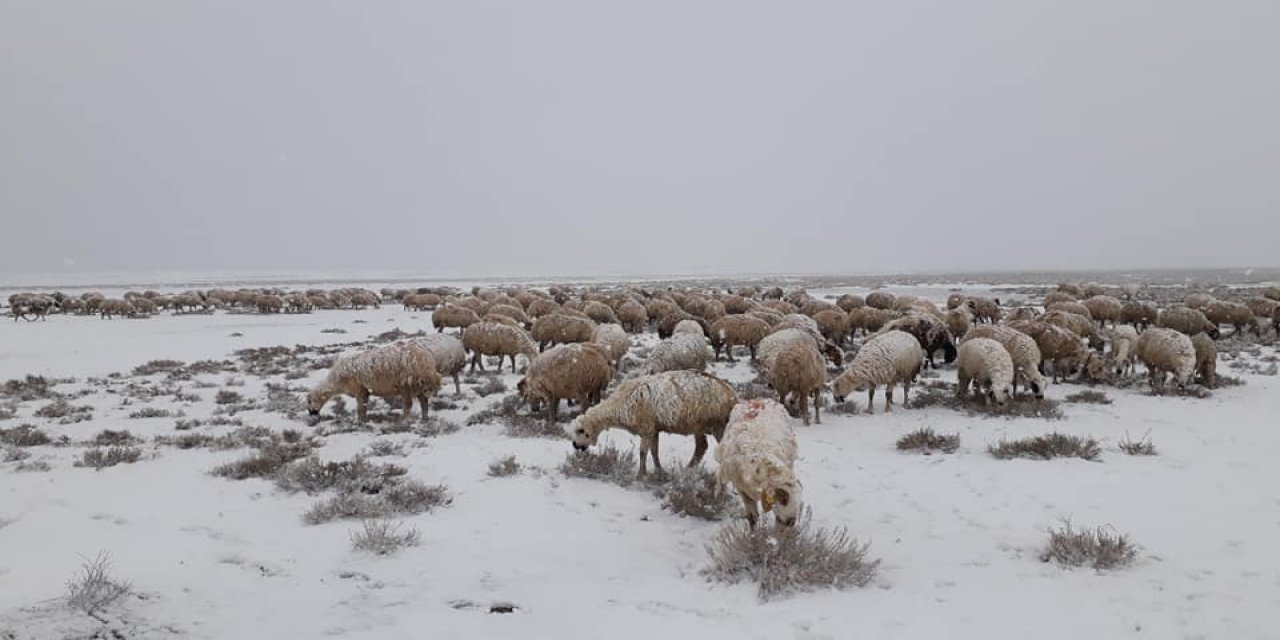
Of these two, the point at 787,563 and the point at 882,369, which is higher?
the point at 882,369

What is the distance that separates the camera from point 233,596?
16.1 ft

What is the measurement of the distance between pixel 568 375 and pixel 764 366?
4.78 m

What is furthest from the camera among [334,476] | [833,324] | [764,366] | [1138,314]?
[1138,314]

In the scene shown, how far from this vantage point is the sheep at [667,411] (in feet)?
25.2

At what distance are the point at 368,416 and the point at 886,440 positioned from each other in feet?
28.0

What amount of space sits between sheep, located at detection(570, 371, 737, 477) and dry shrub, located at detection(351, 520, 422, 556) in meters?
2.75

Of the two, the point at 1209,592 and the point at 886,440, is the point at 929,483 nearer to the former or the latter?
the point at 886,440

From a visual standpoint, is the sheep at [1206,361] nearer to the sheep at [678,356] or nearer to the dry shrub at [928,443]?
the dry shrub at [928,443]

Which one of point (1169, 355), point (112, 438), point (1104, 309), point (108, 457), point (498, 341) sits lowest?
point (112, 438)

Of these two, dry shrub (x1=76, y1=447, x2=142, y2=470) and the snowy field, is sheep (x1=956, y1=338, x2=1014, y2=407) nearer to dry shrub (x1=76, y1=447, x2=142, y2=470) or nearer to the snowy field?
the snowy field

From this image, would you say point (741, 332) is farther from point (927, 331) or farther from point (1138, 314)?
point (1138, 314)

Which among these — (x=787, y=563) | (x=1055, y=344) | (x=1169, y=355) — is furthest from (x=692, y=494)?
(x=1169, y=355)

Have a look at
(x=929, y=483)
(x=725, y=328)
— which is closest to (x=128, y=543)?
(x=929, y=483)

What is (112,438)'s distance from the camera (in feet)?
31.7
